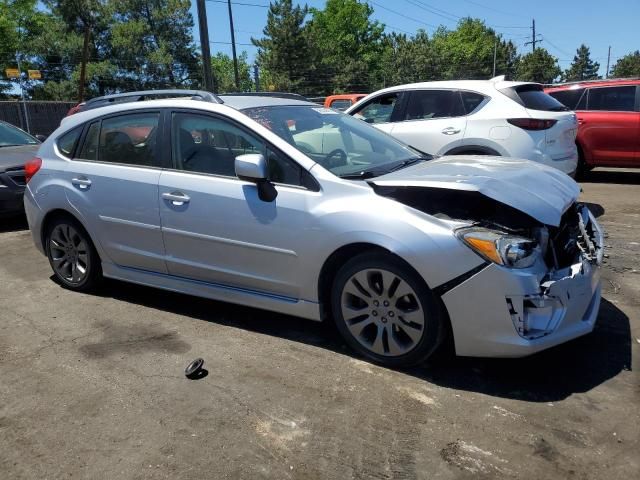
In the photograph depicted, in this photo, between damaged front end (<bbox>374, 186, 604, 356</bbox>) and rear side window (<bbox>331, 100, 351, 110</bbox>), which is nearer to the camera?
damaged front end (<bbox>374, 186, 604, 356</bbox>)

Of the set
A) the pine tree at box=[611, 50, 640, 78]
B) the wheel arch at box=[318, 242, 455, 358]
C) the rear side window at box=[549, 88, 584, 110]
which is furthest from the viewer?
the pine tree at box=[611, 50, 640, 78]

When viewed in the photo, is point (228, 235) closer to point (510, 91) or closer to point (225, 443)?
point (225, 443)

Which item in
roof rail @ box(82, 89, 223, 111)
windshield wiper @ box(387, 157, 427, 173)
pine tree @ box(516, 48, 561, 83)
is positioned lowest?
windshield wiper @ box(387, 157, 427, 173)

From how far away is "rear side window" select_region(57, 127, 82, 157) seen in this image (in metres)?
4.88

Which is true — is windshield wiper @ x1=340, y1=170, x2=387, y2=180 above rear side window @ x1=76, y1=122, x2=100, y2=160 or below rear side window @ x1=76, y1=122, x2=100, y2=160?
below

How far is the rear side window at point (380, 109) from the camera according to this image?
7841 millimetres

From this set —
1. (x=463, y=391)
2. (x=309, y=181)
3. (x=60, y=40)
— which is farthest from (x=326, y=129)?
(x=60, y=40)

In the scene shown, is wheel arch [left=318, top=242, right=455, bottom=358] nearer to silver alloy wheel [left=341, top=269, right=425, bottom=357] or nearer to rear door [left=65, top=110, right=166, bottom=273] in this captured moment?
silver alloy wheel [left=341, top=269, right=425, bottom=357]

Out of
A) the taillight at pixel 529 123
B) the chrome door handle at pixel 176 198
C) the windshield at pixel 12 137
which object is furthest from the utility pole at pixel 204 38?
the chrome door handle at pixel 176 198

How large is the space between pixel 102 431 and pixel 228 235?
4.82ft

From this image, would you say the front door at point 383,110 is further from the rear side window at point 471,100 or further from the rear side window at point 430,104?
the rear side window at point 471,100

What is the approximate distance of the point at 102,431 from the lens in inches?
115

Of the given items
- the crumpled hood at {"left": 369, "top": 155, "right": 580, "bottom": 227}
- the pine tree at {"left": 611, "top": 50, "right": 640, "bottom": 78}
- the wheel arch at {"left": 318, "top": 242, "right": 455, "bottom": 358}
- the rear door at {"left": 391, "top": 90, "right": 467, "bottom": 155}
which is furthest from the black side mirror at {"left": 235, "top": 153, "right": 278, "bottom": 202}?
the pine tree at {"left": 611, "top": 50, "right": 640, "bottom": 78}

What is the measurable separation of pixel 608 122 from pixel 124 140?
7905 mm
